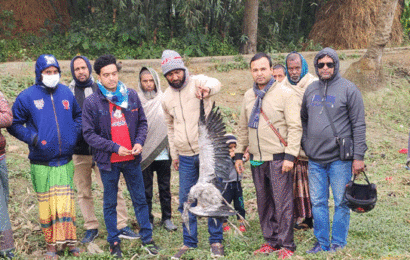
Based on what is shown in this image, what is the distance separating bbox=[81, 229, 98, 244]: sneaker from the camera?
17.0 feet

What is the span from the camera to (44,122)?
4605 millimetres

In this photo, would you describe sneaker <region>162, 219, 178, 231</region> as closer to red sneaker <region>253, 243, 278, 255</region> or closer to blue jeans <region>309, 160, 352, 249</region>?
red sneaker <region>253, 243, 278, 255</region>

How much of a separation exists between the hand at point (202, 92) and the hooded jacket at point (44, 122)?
136cm

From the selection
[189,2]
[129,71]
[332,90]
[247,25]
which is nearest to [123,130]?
[332,90]

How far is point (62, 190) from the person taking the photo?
472cm

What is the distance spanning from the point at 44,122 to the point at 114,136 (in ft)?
2.25

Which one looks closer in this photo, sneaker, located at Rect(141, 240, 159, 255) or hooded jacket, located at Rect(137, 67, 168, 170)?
sneaker, located at Rect(141, 240, 159, 255)

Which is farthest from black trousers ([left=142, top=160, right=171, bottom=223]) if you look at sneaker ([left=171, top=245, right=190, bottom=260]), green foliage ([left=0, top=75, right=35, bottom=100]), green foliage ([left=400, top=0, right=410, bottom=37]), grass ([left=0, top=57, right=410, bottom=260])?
green foliage ([left=400, top=0, right=410, bottom=37])

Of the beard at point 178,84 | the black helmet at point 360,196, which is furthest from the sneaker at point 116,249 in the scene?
the black helmet at point 360,196

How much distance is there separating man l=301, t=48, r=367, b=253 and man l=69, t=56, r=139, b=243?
199cm

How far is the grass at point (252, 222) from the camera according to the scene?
15.3 ft

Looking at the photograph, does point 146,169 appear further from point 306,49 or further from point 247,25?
point 306,49

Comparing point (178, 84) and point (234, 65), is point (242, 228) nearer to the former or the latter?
point (178, 84)

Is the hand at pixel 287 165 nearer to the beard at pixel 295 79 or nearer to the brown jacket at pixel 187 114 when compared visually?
the brown jacket at pixel 187 114
